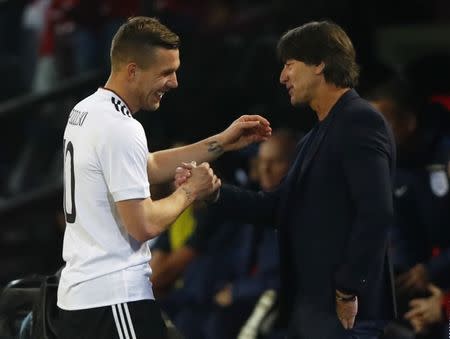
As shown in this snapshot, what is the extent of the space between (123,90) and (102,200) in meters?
0.41

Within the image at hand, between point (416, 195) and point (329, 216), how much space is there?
1.69 meters

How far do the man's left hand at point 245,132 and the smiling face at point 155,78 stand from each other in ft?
1.45

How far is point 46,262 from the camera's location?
7.90 metres

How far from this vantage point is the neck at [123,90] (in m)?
4.48

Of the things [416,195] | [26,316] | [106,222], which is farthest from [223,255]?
[106,222]

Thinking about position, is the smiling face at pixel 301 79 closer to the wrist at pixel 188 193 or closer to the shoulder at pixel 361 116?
the shoulder at pixel 361 116

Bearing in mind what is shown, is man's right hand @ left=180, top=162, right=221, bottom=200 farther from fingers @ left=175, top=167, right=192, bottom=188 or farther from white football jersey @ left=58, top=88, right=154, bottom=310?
white football jersey @ left=58, top=88, right=154, bottom=310

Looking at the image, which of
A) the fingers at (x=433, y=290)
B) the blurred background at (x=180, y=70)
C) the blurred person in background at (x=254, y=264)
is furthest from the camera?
the blurred background at (x=180, y=70)

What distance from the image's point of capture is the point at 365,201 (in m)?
4.35

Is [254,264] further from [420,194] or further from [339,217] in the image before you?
[339,217]

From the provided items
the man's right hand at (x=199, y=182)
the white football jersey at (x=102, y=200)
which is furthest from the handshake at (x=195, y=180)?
the white football jersey at (x=102, y=200)

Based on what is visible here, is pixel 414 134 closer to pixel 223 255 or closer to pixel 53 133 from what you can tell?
pixel 223 255

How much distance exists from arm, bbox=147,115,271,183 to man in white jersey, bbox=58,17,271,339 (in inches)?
16.3

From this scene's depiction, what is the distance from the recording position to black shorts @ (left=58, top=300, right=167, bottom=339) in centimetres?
436
